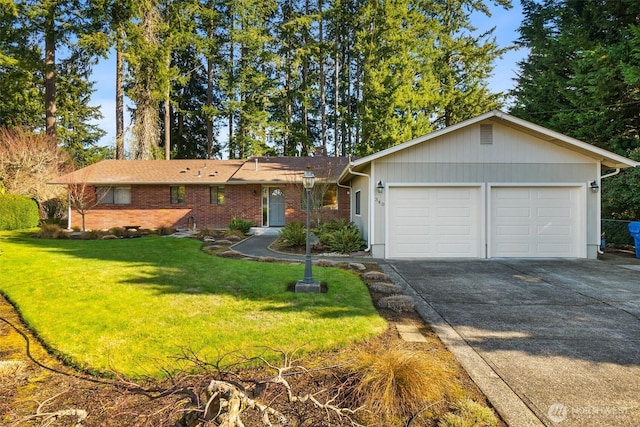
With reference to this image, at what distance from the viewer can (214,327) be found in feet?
14.6

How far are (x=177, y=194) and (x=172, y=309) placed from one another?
1414cm

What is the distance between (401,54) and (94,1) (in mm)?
18452

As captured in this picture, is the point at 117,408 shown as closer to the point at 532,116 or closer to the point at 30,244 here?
the point at 30,244

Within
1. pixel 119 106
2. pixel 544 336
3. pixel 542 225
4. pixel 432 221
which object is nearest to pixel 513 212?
pixel 542 225

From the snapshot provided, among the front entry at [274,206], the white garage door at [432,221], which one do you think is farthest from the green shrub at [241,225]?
the white garage door at [432,221]

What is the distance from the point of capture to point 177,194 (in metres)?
18.1

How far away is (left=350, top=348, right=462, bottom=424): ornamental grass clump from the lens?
2723 millimetres

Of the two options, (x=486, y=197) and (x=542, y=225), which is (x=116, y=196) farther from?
(x=542, y=225)

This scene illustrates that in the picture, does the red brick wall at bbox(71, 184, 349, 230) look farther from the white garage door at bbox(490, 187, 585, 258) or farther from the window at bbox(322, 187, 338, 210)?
the white garage door at bbox(490, 187, 585, 258)

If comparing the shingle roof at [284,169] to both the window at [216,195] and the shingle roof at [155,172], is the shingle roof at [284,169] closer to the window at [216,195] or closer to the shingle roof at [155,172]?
the shingle roof at [155,172]


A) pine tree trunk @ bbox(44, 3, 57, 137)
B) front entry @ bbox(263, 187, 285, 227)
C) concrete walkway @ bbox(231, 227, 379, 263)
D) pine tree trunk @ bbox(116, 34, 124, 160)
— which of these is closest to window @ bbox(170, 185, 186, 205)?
front entry @ bbox(263, 187, 285, 227)

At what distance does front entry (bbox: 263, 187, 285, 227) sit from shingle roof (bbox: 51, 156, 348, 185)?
0.85 m

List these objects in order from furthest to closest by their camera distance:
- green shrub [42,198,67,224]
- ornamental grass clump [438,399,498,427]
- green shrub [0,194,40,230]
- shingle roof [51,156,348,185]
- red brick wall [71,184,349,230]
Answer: green shrub [42,198,67,224] → red brick wall [71,184,349,230] → shingle roof [51,156,348,185] → green shrub [0,194,40,230] → ornamental grass clump [438,399,498,427]

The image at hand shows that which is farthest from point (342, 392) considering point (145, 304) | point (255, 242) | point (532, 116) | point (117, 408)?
point (532, 116)
